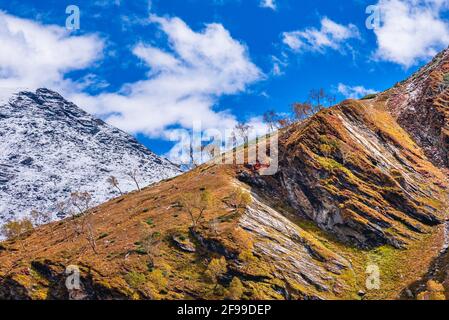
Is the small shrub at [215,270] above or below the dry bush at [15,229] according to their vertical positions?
below

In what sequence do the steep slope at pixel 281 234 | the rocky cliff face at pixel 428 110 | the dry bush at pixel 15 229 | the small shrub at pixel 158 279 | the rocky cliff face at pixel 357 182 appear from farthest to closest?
the dry bush at pixel 15 229 → the rocky cliff face at pixel 428 110 → the rocky cliff face at pixel 357 182 → the steep slope at pixel 281 234 → the small shrub at pixel 158 279

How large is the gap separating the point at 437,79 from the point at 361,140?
48038 millimetres

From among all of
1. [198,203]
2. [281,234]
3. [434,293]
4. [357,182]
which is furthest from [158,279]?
[357,182]

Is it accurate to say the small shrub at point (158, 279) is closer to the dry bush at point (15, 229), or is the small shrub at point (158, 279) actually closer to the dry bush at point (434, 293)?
the dry bush at point (434, 293)

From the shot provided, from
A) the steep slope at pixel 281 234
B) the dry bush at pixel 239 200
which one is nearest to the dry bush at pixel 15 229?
the steep slope at pixel 281 234

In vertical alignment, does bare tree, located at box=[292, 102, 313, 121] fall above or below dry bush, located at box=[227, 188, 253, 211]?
above

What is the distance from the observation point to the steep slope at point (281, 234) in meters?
64.7

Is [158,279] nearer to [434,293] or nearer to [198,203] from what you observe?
[198,203]

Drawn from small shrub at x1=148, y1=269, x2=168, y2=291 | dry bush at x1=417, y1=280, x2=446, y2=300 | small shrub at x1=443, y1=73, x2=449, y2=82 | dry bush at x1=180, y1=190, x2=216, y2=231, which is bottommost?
dry bush at x1=417, y1=280, x2=446, y2=300

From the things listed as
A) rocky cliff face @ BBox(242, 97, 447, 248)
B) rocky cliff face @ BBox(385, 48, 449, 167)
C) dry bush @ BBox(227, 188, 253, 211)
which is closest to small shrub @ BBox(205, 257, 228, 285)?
dry bush @ BBox(227, 188, 253, 211)

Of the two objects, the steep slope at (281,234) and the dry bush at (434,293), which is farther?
the steep slope at (281,234)

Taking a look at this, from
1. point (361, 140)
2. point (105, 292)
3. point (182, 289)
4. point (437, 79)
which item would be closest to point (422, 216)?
point (361, 140)

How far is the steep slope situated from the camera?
64.7 m

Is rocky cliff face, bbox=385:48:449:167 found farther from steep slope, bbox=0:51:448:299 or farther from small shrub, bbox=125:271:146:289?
small shrub, bbox=125:271:146:289
